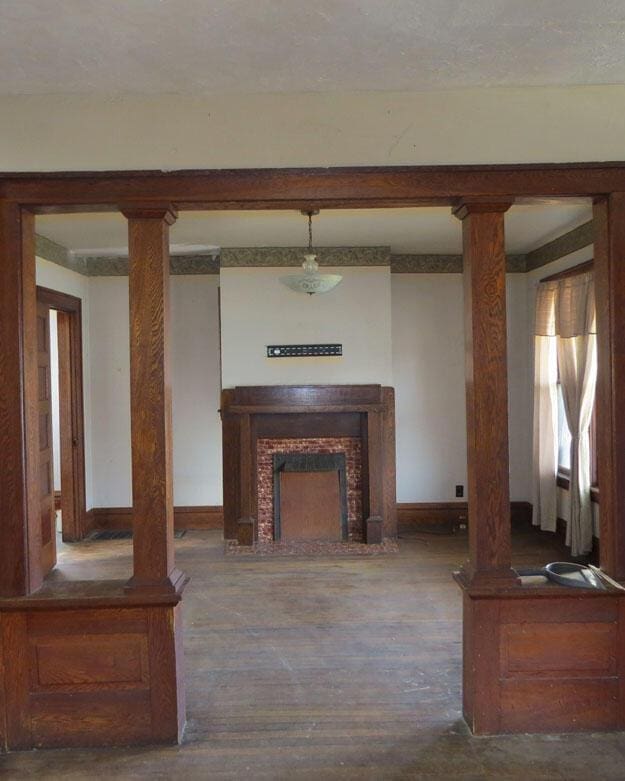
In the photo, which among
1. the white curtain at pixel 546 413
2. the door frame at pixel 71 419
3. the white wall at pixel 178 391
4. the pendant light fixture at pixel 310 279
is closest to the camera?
the pendant light fixture at pixel 310 279

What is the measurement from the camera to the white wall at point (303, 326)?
546 centimetres

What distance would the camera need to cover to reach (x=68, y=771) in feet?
7.55

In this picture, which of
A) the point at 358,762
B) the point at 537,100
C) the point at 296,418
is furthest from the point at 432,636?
the point at 537,100

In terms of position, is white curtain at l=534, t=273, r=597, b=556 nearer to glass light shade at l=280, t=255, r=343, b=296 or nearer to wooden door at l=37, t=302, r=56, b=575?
glass light shade at l=280, t=255, r=343, b=296

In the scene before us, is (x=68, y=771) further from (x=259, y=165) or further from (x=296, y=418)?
(x=296, y=418)

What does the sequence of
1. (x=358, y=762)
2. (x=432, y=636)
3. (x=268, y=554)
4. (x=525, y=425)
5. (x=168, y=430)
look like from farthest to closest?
(x=525, y=425) < (x=268, y=554) < (x=432, y=636) < (x=168, y=430) < (x=358, y=762)

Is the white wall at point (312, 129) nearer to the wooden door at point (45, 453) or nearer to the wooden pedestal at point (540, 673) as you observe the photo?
the wooden pedestal at point (540, 673)

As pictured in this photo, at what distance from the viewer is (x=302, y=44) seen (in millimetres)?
2080

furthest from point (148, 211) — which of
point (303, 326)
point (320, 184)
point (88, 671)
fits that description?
point (303, 326)

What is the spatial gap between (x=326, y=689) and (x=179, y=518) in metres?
3.35

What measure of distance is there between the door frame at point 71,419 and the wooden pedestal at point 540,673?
4241 millimetres

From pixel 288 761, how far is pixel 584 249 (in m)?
4.03

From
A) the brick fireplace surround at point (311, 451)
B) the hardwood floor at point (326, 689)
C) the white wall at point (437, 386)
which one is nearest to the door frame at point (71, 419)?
the hardwood floor at point (326, 689)

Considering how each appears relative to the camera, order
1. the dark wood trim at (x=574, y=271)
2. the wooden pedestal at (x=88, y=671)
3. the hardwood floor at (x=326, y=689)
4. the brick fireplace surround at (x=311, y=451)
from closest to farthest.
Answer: the hardwood floor at (x=326, y=689) → the wooden pedestal at (x=88, y=671) → the dark wood trim at (x=574, y=271) → the brick fireplace surround at (x=311, y=451)
